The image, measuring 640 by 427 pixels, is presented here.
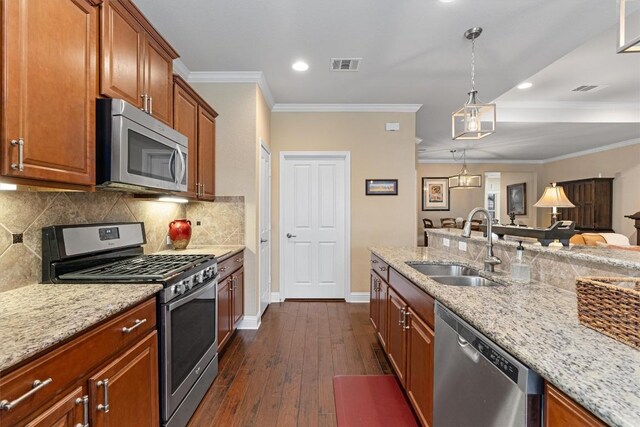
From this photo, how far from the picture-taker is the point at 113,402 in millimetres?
1230

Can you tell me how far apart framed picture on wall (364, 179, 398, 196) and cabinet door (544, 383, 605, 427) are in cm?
363

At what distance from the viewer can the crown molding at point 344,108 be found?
4.31 meters

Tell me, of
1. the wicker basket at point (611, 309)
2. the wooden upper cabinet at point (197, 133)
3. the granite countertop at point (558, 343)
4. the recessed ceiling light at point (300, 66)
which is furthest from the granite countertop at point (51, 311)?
the recessed ceiling light at point (300, 66)

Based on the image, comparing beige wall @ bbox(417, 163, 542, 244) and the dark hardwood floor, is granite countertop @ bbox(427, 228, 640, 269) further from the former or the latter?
beige wall @ bbox(417, 163, 542, 244)

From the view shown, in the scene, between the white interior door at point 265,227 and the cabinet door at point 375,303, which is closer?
the cabinet door at point 375,303

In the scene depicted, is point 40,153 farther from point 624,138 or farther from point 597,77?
point 624,138

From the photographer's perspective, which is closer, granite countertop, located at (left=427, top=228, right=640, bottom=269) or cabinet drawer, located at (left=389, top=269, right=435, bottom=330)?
granite countertop, located at (left=427, top=228, right=640, bottom=269)

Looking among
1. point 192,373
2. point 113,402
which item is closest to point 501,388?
point 113,402

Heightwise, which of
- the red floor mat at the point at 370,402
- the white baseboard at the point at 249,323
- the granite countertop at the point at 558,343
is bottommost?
the red floor mat at the point at 370,402

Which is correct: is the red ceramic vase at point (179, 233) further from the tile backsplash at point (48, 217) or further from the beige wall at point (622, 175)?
the beige wall at point (622, 175)

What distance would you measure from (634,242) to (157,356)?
9.12 m

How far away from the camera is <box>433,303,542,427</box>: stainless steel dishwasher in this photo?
34.8 inches

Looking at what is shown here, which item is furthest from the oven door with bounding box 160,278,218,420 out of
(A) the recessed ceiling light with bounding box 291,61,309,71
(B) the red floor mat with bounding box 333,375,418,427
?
(A) the recessed ceiling light with bounding box 291,61,309,71

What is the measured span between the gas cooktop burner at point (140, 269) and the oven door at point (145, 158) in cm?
50
